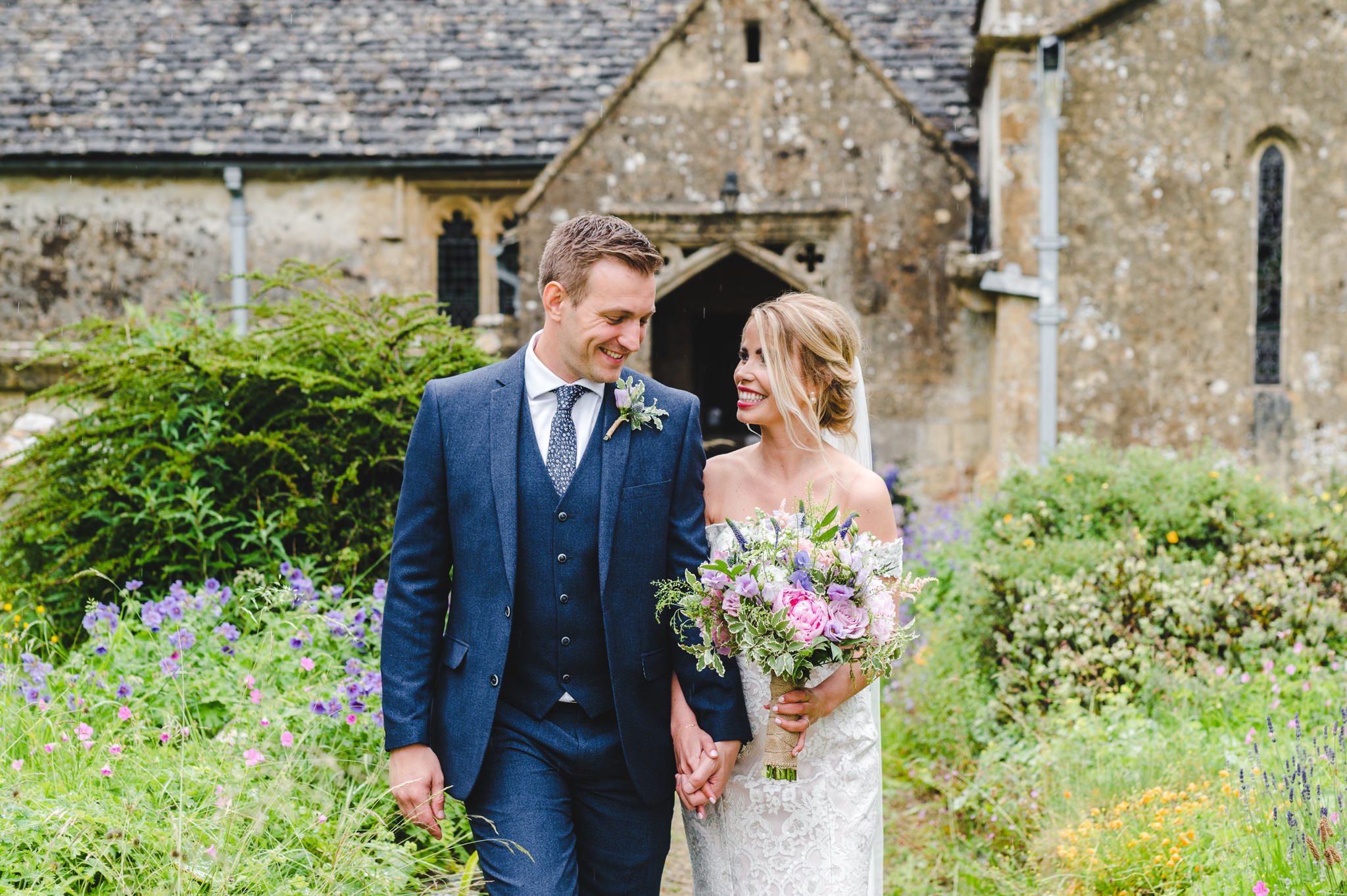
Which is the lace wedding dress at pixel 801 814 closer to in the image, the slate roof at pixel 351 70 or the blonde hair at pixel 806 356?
the blonde hair at pixel 806 356

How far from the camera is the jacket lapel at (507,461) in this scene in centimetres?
279

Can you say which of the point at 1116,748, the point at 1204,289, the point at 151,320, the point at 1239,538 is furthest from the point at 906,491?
the point at 151,320

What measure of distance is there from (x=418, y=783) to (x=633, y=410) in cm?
110

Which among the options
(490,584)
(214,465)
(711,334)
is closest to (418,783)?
(490,584)

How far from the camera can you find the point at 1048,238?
9.03 metres

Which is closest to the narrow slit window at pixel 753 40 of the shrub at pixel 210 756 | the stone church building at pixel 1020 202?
the stone church building at pixel 1020 202

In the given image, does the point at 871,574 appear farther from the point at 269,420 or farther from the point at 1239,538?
the point at 1239,538

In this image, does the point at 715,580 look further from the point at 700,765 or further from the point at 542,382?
the point at 542,382

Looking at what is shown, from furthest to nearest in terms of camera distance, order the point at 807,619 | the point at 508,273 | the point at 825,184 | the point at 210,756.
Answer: the point at 508,273, the point at 825,184, the point at 210,756, the point at 807,619

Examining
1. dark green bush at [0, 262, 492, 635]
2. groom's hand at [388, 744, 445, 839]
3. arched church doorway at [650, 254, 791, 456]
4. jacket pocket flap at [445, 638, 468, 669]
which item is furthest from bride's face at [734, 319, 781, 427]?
arched church doorway at [650, 254, 791, 456]

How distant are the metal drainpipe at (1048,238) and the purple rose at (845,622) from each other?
6.70 metres

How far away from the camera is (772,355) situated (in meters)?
3.05

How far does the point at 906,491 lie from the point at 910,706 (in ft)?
13.2

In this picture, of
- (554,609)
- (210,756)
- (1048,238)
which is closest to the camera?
(554,609)
